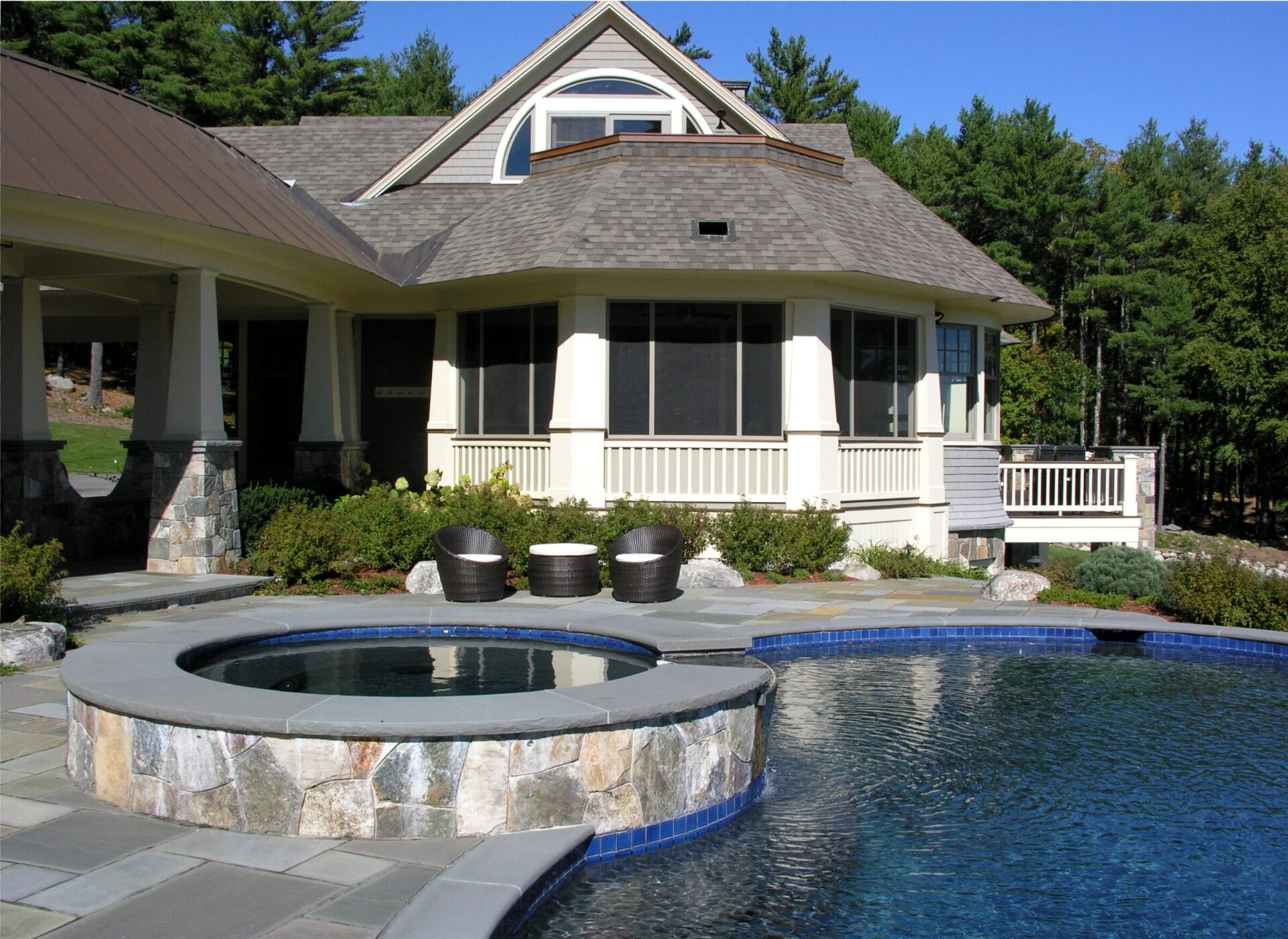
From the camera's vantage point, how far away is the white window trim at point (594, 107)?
18.2m

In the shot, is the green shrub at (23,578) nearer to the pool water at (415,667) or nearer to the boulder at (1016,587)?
the pool water at (415,667)

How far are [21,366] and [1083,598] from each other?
1207 cm

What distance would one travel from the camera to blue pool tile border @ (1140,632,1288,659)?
31.9ft

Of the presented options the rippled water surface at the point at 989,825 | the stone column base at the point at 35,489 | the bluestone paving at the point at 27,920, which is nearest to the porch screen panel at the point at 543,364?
the stone column base at the point at 35,489

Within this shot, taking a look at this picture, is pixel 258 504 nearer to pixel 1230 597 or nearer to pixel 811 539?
pixel 811 539

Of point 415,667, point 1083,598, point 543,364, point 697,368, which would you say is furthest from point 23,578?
point 1083,598

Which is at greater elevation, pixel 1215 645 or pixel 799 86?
pixel 799 86

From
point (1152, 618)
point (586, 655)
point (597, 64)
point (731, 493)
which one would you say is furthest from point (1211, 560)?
point (597, 64)

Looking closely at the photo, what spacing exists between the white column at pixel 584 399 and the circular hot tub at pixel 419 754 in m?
8.42

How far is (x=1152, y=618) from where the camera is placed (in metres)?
10.6

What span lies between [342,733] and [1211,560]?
31.4 feet

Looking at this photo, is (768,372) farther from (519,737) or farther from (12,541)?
(519,737)

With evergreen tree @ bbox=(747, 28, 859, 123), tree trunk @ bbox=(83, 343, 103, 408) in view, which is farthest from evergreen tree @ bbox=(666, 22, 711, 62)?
tree trunk @ bbox=(83, 343, 103, 408)

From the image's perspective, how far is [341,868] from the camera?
439cm
